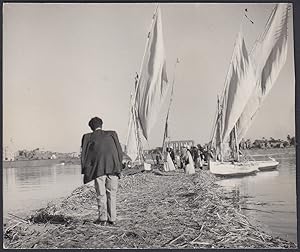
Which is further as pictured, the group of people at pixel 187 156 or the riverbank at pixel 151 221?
the group of people at pixel 187 156

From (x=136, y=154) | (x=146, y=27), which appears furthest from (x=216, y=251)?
(x=146, y=27)

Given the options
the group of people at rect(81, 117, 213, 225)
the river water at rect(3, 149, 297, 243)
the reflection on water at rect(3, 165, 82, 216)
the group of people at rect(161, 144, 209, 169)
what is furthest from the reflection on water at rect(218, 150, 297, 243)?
the reflection on water at rect(3, 165, 82, 216)

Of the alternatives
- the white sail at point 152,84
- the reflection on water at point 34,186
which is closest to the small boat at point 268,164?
the white sail at point 152,84

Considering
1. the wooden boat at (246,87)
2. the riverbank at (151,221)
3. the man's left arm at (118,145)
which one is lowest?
the riverbank at (151,221)

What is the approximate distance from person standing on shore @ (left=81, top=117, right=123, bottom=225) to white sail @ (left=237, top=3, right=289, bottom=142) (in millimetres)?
505

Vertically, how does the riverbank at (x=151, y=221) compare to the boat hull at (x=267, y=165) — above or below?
below

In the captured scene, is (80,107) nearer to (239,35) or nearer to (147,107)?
(147,107)

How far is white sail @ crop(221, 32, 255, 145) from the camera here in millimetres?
2043

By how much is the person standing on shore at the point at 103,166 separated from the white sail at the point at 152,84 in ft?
0.52

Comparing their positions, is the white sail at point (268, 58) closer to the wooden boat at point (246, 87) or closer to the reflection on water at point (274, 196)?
the wooden boat at point (246, 87)

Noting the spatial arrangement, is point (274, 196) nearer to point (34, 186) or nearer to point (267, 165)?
point (267, 165)

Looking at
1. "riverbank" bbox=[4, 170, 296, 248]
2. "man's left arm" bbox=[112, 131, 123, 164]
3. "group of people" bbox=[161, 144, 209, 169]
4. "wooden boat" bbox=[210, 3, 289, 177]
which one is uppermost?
"wooden boat" bbox=[210, 3, 289, 177]

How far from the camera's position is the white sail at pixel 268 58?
2.05m

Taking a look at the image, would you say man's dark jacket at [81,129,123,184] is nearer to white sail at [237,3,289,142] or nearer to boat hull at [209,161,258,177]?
boat hull at [209,161,258,177]
